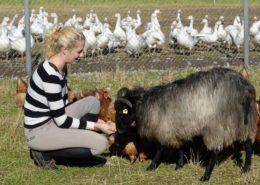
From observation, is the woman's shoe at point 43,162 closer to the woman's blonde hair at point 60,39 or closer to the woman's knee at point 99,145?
the woman's knee at point 99,145

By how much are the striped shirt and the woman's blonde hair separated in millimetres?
135

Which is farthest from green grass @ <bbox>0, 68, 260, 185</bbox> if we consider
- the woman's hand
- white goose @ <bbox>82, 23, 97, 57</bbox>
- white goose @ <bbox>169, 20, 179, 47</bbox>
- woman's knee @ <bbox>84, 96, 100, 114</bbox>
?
white goose @ <bbox>169, 20, 179, 47</bbox>

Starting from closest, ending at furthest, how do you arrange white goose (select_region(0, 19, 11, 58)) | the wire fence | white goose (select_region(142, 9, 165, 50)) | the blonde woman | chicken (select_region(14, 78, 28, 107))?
1. the blonde woman
2. chicken (select_region(14, 78, 28, 107))
3. the wire fence
4. white goose (select_region(0, 19, 11, 58))
5. white goose (select_region(142, 9, 165, 50))

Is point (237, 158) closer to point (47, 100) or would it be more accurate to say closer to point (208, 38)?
point (47, 100)

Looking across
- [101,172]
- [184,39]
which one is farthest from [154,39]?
[101,172]

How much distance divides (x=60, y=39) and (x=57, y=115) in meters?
0.72

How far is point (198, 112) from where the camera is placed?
5.70 meters

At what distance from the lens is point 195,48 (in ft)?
50.0

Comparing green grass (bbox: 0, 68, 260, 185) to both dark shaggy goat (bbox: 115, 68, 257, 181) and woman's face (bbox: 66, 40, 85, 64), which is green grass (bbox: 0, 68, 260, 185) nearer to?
dark shaggy goat (bbox: 115, 68, 257, 181)

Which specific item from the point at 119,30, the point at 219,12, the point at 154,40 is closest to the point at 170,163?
the point at 154,40

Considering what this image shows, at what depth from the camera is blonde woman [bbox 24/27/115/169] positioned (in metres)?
5.89

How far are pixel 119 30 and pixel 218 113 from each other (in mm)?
10575

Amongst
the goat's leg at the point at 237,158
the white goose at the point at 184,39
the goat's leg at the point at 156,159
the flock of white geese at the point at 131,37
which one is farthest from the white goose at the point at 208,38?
the goat's leg at the point at 156,159

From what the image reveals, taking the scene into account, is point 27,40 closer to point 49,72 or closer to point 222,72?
point 49,72
